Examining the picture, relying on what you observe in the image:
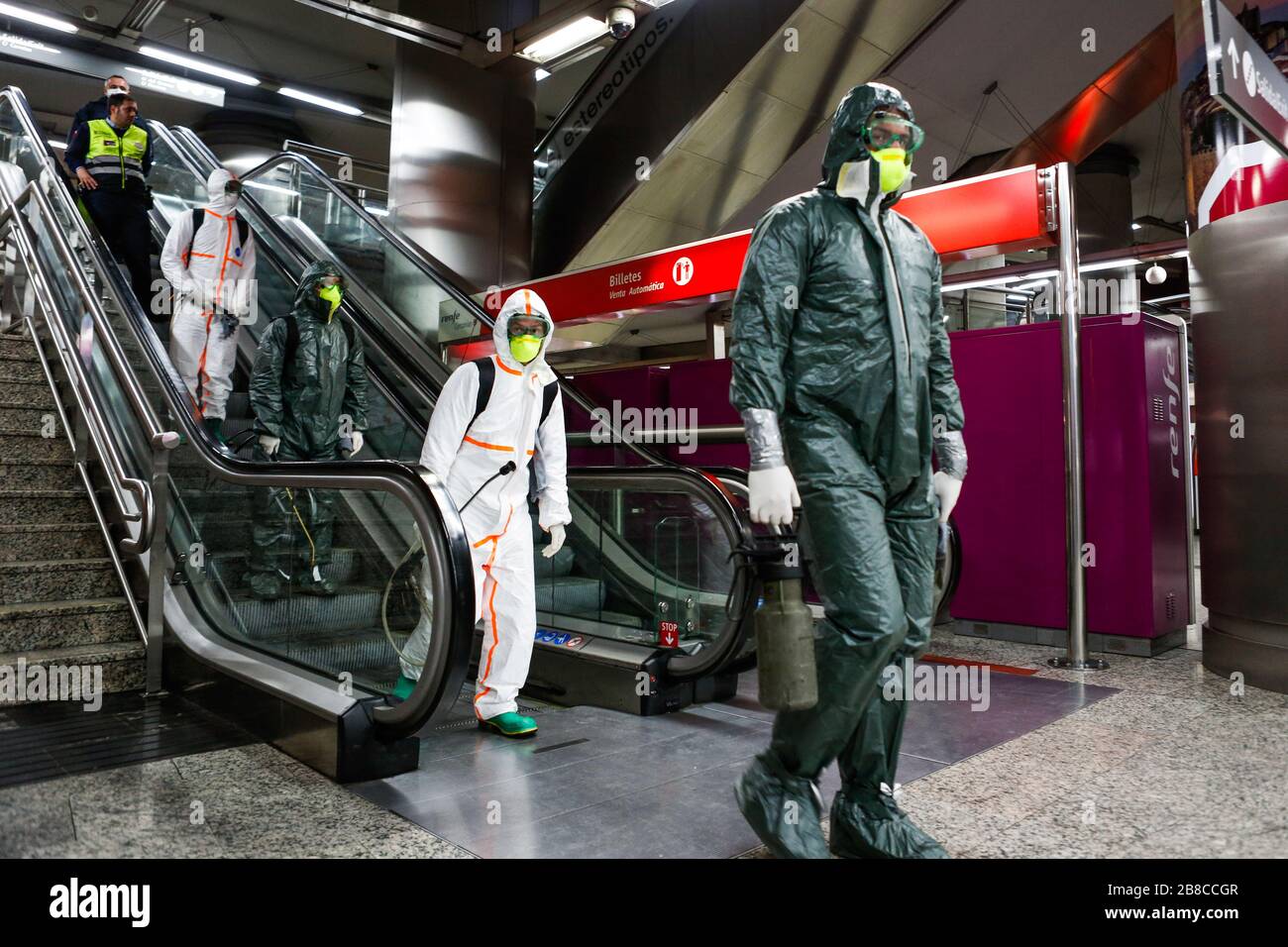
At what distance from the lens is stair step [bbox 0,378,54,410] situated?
17.3 feet

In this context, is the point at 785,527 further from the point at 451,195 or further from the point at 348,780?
the point at 451,195

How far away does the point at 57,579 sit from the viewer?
439cm

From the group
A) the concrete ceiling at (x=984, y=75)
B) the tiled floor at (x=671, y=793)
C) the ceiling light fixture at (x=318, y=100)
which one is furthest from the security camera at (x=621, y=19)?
the ceiling light fixture at (x=318, y=100)

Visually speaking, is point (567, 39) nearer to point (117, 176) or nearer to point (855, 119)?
point (117, 176)

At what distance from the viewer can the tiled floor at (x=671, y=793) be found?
253cm

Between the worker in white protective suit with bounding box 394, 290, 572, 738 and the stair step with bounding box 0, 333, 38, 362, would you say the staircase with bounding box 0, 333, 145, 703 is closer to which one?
the stair step with bounding box 0, 333, 38, 362

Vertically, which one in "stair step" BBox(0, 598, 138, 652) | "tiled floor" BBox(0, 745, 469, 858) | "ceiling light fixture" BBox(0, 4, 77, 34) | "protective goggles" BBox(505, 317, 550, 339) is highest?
"ceiling light fixture" BBox(0, 4, 77, 34)

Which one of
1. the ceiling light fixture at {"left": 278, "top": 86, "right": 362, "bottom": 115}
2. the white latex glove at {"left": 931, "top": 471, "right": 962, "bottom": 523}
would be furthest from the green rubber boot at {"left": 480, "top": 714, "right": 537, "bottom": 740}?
the ceiling light fixture at {"left": 278, "top": 86, "right": 362, "bottom": 115}

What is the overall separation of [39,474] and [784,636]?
4546mm

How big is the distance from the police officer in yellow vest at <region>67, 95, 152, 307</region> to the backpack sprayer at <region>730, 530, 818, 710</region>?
243 inches

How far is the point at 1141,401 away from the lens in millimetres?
5461
